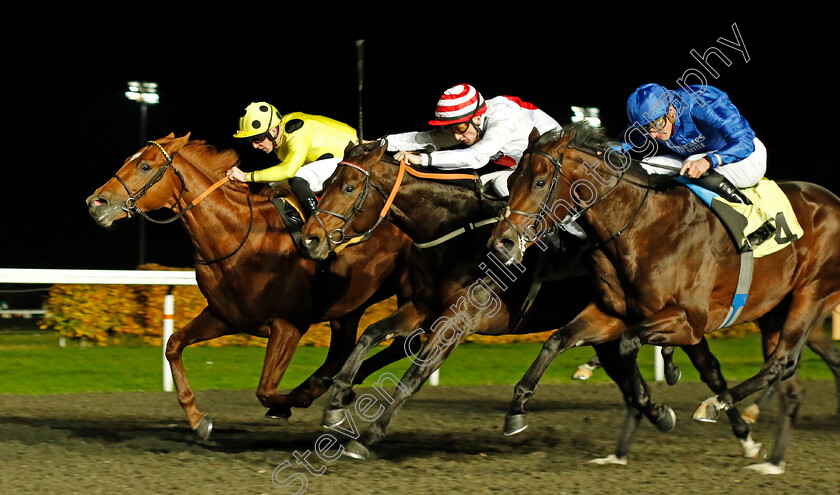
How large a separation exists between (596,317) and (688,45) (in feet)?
42.2

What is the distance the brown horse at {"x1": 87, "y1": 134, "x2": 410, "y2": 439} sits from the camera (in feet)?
17.3

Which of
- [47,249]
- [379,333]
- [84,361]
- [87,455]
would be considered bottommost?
[47,249]

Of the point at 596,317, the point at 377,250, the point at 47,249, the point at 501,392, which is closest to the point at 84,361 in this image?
the point at 501,392

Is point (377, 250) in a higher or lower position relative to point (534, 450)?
higher

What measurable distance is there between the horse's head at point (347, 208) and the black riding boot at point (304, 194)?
76 cm

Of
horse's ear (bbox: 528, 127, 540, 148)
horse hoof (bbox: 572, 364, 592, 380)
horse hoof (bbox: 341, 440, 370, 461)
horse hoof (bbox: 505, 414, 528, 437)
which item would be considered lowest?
horse hoof (bbox: 572, 364, 592, 380)

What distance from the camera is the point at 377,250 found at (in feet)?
18.4

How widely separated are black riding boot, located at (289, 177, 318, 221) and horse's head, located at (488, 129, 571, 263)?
56.7 inches

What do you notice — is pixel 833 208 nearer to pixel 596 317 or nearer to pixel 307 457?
pixel 596 317

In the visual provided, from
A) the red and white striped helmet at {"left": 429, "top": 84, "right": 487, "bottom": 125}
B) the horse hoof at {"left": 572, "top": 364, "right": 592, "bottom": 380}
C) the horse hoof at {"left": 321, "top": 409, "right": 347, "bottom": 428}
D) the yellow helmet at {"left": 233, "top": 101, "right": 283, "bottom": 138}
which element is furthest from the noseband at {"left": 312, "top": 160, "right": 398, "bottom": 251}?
the horse hoof at {"left": 572, "top": 364, "right": 592, "bottom": 380}

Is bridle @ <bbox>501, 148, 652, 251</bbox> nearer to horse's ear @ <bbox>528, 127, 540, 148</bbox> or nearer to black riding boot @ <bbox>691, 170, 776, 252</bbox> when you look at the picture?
horse's ear @ <bbox>528, 127, 540, 148</bbox>

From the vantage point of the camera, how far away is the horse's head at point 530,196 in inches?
163

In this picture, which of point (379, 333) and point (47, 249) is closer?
point (379, 333)

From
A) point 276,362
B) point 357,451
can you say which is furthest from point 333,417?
point 276,362
